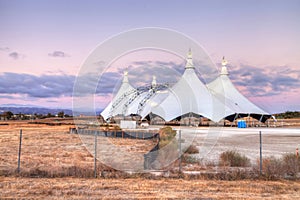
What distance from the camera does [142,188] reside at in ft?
24.3

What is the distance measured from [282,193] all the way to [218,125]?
3631 centimetres

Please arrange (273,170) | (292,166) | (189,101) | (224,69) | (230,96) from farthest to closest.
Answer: (224,69), (189,101), (230,96), (292,166), (273,170)

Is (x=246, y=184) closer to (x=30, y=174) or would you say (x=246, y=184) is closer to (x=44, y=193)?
(x=44, y=193)

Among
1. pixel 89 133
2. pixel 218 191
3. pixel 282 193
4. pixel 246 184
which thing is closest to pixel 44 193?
pixel 218 191

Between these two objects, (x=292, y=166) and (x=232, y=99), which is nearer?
(x=292, y=166)

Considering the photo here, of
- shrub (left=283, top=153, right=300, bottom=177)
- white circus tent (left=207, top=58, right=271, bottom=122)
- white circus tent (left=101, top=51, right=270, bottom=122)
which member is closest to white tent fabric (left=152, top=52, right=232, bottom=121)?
white circus tent (left=101, top=51, right=270, bottom=122)

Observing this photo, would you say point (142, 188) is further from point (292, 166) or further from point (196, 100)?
point (196, 100)

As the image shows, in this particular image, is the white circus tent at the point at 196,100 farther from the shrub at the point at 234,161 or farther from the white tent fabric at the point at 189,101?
the shrub at the point at 234,161

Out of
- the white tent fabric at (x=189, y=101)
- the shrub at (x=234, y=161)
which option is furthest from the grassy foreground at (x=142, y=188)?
the white tent fabric at (x=189, y=101)

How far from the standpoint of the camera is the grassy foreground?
6.73 meters

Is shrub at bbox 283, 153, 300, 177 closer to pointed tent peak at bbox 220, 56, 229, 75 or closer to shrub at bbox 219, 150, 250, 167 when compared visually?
shrub at bbox 219, 150, 250, 167

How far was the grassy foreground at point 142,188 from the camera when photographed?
22.1ft

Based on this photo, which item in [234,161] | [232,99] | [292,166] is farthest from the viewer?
[232,99]

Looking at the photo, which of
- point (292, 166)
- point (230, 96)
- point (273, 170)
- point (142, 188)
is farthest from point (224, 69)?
point (142, 188)
